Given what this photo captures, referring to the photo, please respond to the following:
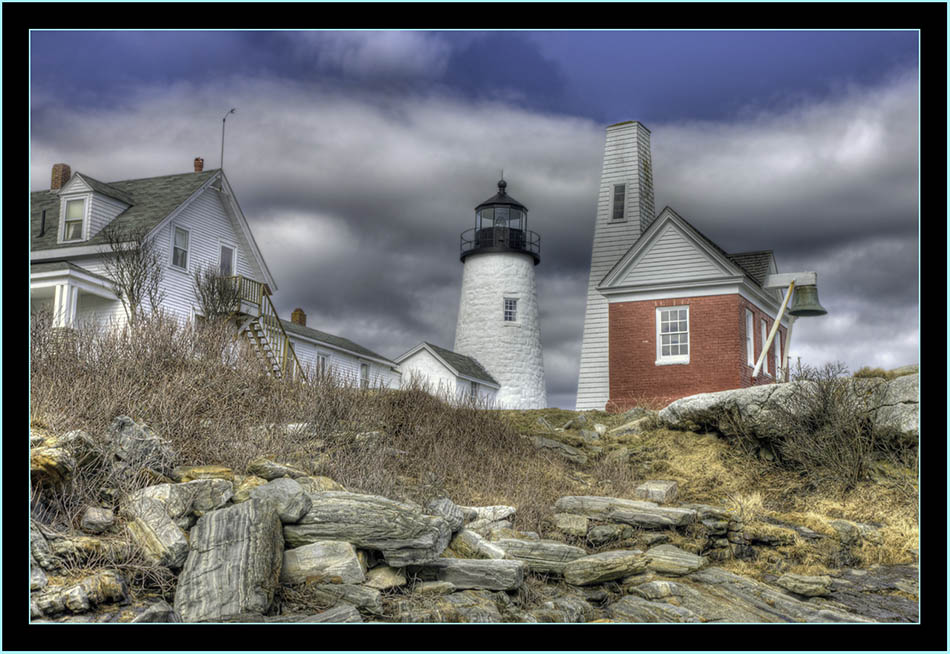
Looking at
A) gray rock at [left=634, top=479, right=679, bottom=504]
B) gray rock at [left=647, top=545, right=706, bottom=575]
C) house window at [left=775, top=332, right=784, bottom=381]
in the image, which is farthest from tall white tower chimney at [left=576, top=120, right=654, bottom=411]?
gray rock at [left=647, top=545, right=706, bottom=575]

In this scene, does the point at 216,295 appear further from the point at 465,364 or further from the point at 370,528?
the point at 370,528

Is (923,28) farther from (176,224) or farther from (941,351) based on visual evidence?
(176,224)

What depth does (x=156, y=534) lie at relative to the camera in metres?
6.92

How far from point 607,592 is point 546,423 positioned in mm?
8160

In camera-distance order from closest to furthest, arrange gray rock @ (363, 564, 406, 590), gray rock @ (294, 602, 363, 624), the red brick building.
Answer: gray rock @ (294, 602, 363, 624) < gray rock @ (363, 564, 406, 590) < the red brick building

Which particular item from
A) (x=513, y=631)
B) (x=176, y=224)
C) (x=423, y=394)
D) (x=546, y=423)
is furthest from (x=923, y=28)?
(x=176, y=224)

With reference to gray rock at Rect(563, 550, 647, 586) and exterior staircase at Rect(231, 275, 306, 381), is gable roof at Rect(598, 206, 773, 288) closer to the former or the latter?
exterior staircase at Rect(231, 275, 306, 381)

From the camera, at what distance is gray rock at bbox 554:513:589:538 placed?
993 centimetres

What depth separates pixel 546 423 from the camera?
16.5 meters

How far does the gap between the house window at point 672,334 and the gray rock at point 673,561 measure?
12006mm

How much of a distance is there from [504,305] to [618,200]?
25.3 feet

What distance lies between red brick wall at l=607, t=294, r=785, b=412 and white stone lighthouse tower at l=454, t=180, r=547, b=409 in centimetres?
890

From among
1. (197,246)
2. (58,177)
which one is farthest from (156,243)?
(58,177)

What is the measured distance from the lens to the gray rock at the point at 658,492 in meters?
11.6
